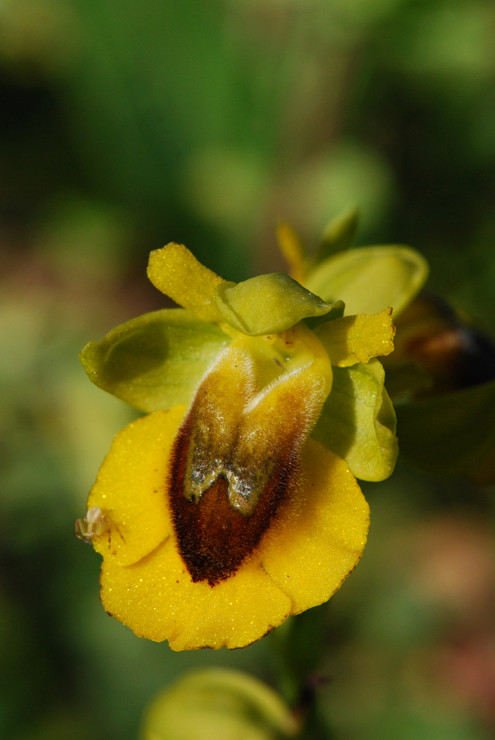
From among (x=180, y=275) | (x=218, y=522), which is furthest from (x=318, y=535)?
(x=180, y=275)

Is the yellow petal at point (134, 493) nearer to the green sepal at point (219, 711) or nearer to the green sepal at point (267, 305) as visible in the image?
the green sepal at point (267, 305)

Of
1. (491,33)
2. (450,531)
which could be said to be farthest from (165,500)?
(491,33)

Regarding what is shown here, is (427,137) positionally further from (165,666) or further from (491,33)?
(165,666)

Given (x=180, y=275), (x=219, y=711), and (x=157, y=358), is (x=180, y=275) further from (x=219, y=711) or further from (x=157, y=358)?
(x=219, y=711)

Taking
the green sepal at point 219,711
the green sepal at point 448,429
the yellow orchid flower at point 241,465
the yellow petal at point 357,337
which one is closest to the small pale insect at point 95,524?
the yellow orchid flower at point 241,465

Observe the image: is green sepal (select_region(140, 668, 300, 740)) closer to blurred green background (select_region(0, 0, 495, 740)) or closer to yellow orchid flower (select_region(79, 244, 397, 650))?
yellow orchid flower (select_region(79, 244, 397, 650))

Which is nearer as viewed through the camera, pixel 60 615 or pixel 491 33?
pixel 60 615
